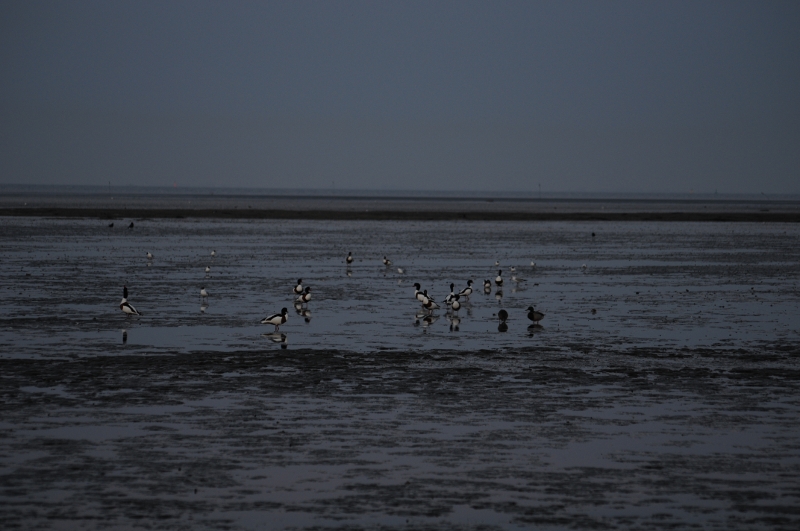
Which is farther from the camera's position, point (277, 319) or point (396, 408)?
point (277, 319)

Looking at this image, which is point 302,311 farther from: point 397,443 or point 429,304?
point 397,443

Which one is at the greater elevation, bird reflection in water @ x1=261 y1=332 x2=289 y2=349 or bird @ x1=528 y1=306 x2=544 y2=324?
bird @ x1=528 y1=306 x2=544 y2=324

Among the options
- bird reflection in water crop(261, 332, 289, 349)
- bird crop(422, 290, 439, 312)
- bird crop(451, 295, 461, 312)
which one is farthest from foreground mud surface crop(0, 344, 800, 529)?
bird crop(451, 295, 461, 312)

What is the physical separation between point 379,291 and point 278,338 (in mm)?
11577

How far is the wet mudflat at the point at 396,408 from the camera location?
35.7ft

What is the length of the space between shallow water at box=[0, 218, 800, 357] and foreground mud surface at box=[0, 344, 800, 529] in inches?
130

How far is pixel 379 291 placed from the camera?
3397cm

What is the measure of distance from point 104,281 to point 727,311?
67.5 feet

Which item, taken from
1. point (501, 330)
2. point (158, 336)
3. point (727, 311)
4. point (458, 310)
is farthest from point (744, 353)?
point (158, 336)

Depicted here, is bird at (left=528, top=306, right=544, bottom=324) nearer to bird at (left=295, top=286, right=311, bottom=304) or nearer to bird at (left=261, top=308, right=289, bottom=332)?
bird at (left=261, top=308, right=289, bottom=332)

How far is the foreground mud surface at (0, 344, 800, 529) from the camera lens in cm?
1063

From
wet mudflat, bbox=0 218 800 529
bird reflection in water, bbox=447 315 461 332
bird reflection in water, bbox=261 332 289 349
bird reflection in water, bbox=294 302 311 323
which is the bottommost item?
bird reflection in water, bbox=447 315 461 332

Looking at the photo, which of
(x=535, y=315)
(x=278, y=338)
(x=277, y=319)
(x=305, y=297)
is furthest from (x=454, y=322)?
(x=278, y=338)

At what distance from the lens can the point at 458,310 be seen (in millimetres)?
29297
